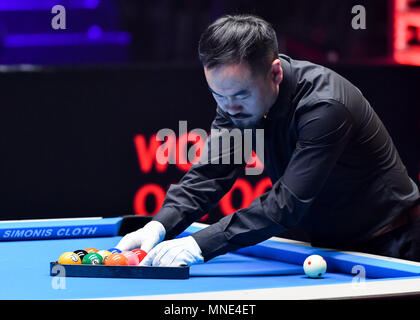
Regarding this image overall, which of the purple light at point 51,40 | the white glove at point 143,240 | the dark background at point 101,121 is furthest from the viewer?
the purple light at point 51,40

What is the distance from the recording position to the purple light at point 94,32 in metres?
6.03

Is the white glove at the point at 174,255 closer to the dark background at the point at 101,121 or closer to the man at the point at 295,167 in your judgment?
the man at the point at 295,167

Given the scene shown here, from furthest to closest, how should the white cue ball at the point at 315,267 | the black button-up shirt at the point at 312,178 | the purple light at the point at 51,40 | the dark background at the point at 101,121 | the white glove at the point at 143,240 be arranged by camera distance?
the purple light at the point at 51,40 < the dark background at the point at 101,121 < the white glove at the point at 143,240 < the black button-up shirt at the point at 312,178 < the white cue ball at the point at 315,267

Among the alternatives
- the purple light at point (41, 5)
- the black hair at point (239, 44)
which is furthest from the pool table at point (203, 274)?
the purple light at point (41, 5)

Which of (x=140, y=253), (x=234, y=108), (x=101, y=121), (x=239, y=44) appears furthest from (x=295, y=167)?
(x=101, y=121)

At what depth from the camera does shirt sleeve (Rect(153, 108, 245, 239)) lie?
3002 mm

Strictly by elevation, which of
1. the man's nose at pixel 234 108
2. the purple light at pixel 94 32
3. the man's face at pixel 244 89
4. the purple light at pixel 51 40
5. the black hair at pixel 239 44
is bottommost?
the purple light at pixel 51 40

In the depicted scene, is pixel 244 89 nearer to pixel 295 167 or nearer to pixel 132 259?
pixel 295 167

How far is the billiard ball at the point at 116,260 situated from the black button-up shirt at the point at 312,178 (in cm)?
24

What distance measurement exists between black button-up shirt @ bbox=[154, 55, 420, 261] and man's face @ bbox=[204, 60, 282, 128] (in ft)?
0.27

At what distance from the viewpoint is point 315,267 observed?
2.41 meters
